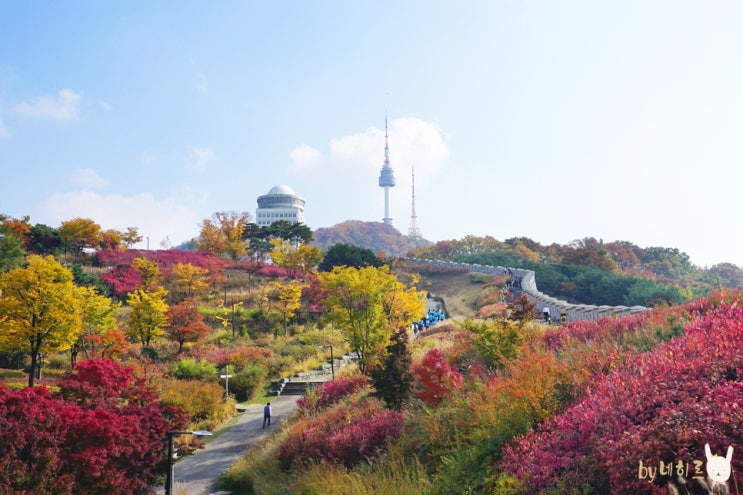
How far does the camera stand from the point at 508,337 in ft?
43.2

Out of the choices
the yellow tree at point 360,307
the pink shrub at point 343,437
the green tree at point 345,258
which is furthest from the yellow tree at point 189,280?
the pink shrub at point 343,437

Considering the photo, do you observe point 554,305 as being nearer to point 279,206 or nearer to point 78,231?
point 78,231

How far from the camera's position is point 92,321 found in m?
26.0

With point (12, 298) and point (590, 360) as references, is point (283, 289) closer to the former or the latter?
point (12, 298)

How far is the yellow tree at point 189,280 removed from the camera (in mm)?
41359

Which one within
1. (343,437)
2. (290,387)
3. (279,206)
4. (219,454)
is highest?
(279,206)

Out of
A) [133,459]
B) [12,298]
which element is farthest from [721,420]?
[12,298]

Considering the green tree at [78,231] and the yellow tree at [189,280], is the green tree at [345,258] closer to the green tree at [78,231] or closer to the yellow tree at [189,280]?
the yellow tree at [189,280]

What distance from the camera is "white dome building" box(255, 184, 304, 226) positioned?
5640 inches

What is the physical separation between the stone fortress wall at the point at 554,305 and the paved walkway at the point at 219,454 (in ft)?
39.8

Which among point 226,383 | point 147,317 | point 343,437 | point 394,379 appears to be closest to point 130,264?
point 147,317

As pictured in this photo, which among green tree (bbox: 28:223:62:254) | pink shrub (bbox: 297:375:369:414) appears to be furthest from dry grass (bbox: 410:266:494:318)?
green tree (bbox: 28:223:62:254)

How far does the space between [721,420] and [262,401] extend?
2164 centimetres

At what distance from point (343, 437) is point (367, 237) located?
163m
